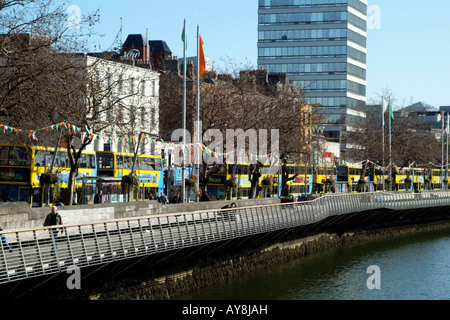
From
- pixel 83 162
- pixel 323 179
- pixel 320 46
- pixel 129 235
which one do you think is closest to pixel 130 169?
pixel 83 162

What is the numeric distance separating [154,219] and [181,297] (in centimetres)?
304

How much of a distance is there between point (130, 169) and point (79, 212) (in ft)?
72.8

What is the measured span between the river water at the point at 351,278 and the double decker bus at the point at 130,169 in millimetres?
12477

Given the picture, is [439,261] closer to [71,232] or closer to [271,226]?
[271,226]

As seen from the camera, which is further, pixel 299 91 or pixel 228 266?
pixel 299 91

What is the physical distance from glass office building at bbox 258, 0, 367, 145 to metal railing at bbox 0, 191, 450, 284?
73.9 metres

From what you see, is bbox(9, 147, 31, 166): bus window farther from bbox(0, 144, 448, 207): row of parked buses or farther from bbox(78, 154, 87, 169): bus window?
bbox(78, 154, 87, 169): bus window

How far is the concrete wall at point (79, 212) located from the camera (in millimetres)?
22000

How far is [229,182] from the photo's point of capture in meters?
47.9

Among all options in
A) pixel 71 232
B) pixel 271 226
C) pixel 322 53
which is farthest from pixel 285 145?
pixel 322 53

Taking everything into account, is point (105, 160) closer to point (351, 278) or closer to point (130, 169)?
point (130, 169)

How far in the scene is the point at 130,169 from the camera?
4822 centimetres

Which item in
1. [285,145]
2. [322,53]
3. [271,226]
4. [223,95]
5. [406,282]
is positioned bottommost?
[406,282]

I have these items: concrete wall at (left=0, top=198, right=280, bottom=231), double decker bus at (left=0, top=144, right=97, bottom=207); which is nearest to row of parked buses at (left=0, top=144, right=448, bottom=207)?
double decker bus at (left=0, top=144, right=97, bottom=207)
